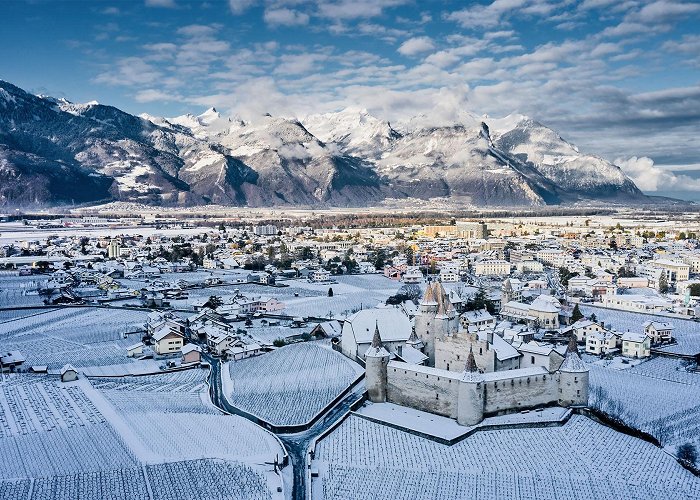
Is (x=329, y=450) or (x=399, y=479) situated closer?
(x=399, y=479)

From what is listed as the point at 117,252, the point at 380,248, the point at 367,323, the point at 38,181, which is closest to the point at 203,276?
the point at 117,252

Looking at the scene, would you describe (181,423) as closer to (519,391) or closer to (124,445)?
(124,445)

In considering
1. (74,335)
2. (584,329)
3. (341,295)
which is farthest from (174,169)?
(584,329)

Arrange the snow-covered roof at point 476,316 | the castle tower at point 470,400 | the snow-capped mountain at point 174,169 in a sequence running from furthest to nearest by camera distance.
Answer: the snow-capped mountain at point 174,169 < the snow-covered roof at point 476,316 < the castle tower at point 470,400


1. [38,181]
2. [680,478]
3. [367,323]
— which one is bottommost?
[680,478]

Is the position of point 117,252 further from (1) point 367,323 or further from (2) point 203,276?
(1) point 367,323

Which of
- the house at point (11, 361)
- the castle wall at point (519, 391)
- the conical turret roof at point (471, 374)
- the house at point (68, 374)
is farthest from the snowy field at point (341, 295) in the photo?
the conical turret roof at point (471, 374)

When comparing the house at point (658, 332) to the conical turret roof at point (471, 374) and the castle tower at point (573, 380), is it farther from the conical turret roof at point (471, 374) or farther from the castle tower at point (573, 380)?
the conical turret roof at point (471, 374)
